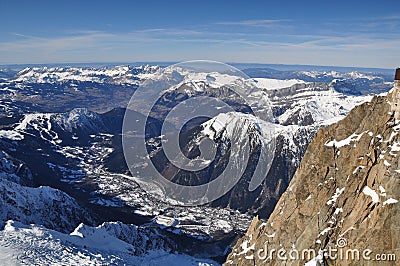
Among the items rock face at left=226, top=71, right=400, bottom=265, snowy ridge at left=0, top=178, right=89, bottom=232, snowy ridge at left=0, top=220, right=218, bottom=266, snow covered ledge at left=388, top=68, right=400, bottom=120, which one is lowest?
snowy ridge at left=0, top=178, right=89, bottom=232

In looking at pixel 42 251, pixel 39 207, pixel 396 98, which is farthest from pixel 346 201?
pixel 39 207

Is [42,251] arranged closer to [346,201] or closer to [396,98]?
[346,201]

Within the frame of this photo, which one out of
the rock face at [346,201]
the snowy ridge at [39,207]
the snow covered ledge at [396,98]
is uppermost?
the snow covered ledge at [396,98]

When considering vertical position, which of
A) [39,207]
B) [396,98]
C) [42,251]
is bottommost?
[39,207]

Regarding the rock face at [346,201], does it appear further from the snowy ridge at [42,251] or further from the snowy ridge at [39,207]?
the snowy ridge at [39,207]

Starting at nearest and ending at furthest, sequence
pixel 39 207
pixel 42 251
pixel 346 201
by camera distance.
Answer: pixel 346 201 < pixel 42 251 < pixel 39 207

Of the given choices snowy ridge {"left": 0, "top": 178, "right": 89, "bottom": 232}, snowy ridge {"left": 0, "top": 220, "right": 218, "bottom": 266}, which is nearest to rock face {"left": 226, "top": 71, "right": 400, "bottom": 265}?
snowy ridge {"left": 0, "top": 220, "right": 218, "bottom": 266}

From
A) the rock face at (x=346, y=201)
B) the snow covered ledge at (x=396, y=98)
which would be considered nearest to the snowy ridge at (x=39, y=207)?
the rock face at (x=346, y=201)

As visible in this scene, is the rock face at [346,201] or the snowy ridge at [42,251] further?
the snowy ridge at [42,251]

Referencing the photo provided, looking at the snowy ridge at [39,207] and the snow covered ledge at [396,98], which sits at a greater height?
the snow covered ledge at [396,98]

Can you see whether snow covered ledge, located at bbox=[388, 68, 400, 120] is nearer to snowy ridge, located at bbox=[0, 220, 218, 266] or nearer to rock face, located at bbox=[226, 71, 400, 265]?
rock face, located at bbox=[226, 71, 400, 265]
